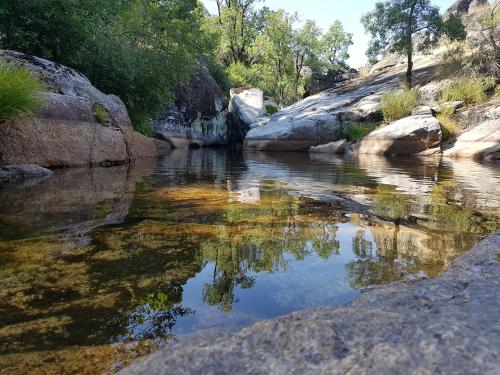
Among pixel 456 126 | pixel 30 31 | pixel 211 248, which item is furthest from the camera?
pixel 456 126

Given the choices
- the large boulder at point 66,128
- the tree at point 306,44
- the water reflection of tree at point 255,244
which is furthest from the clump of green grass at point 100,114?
the tree at point 306,44

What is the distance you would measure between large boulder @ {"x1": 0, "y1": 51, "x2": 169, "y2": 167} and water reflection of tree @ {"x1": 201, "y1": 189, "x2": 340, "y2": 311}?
14.9ft

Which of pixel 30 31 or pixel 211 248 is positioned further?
pixel 30 31

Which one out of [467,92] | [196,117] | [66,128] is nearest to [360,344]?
[66,128]

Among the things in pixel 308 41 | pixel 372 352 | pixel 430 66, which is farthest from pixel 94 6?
pixel 308 41

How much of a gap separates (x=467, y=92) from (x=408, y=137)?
188 inches

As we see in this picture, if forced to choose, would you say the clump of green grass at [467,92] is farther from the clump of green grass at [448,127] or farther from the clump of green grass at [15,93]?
the clump of green grass at [15,93]

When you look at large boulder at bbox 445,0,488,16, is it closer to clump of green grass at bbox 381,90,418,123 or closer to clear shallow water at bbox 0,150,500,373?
clump of green grass at bbox 381,90,418,123

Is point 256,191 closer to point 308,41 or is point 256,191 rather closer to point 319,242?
point 319,242

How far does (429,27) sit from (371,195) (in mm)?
19391

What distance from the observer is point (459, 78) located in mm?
19453

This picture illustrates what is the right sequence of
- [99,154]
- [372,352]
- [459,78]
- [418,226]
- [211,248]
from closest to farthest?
1. [372,352]
2. [211,248]
3. [418,226]
4. [99,154]
5. [459,78]

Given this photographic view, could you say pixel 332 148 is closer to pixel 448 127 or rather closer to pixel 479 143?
pixel 448 127

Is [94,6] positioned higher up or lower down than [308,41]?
lower down
